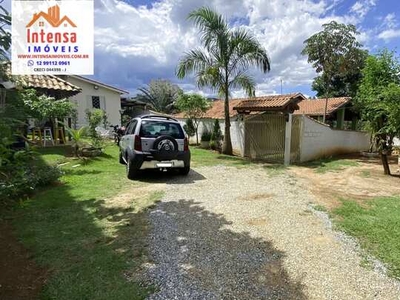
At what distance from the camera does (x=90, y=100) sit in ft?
75.5

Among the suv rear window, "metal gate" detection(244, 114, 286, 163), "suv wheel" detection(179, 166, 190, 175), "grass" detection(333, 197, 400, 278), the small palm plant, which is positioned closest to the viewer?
"grass" detection(333, 197, 400, 278)

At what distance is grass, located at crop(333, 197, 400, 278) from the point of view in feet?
12.4

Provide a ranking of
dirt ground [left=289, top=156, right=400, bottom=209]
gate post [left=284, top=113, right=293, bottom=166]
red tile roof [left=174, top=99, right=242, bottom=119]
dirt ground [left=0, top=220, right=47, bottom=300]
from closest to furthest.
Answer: dirt ground [left=0, top=220, right=47, bottom=300]
dirt ground [left=289, top=156, right=400, bottom=209]
gate post [left=284, top=113, right=293, bottom=166]
red tile roof [left=174, top=99, right=242, bottom=119]

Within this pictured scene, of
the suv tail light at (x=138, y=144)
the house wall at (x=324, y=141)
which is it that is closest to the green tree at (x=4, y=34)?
the suv tail light at (x=138, y=144)

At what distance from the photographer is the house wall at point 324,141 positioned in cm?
1258

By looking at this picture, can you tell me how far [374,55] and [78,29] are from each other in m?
14.4

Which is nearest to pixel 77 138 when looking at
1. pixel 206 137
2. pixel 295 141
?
pixel 295 141

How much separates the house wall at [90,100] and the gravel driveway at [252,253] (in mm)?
18351

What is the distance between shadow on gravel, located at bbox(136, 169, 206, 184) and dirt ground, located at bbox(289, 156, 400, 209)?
328 cm

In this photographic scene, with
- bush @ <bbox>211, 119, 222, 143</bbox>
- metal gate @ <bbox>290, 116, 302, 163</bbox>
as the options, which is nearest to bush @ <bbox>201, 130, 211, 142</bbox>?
bush @ <bbox>211, 119, 222, 143</bbox>

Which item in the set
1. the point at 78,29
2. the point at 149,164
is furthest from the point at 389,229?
the point at 78,29

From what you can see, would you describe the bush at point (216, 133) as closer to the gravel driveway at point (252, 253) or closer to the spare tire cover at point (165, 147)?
the spare tire cover at point (165, 147)

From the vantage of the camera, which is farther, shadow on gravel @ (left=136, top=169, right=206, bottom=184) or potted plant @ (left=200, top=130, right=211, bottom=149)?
potted plant @ (left=200, top=130, right=211, bottom=149)

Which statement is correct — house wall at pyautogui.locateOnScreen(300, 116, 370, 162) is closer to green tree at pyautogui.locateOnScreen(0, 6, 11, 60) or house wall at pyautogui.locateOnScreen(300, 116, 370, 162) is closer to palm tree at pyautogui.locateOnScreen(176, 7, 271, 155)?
palm tree at pyautogui.locateOnScreen(176, 7, 271, 155)
